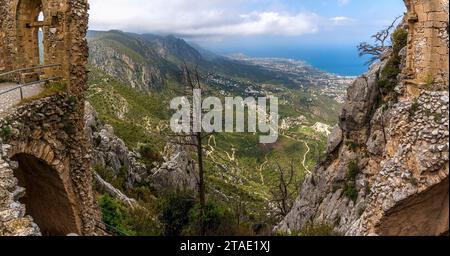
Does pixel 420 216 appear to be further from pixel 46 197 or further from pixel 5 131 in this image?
pixel 46 197

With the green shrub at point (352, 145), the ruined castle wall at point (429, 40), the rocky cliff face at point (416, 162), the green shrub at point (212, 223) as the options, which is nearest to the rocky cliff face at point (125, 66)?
the green shrub at point (352, 145)

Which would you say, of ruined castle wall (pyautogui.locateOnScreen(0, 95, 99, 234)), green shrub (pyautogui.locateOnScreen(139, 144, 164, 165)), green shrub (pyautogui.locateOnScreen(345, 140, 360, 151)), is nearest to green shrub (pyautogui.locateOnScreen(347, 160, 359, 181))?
green shrub (pyautogui.locateOnScreen(345, 140, 360, 151))

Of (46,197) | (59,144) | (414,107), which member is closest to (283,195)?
(46,197)

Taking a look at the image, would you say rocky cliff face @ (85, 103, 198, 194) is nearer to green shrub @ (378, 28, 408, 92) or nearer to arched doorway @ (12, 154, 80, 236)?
green shrub @ (378, 28, 408, 92)

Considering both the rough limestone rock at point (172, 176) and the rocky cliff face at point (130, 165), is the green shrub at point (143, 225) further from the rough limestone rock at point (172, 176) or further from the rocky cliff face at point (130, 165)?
the rough limestone rock at point (172, 176)

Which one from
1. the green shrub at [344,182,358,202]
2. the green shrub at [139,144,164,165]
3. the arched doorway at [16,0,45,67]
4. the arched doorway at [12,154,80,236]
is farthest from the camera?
the green shrub at [139,144,164,165]

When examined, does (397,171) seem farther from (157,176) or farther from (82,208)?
(157,176)
